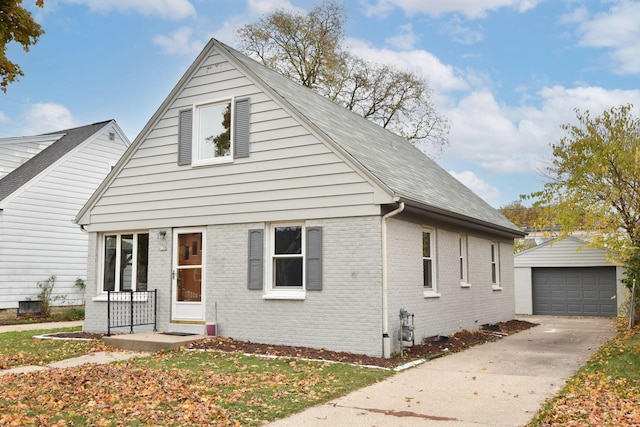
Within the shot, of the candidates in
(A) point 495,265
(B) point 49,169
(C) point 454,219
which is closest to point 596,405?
(C) point 454,219

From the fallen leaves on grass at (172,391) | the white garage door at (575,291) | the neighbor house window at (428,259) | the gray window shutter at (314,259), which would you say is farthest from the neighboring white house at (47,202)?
the white garage door at (575,291)

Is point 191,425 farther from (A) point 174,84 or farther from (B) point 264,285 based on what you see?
(A) point 174,84

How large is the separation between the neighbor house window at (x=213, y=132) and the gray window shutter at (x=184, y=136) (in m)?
0.17

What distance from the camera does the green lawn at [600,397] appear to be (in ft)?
21.3

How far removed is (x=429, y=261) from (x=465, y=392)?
560cm

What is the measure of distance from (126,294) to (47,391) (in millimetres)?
6719

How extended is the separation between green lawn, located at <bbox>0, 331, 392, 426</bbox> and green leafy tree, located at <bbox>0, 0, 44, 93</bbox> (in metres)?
4.54

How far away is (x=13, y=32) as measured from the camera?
8.73 m

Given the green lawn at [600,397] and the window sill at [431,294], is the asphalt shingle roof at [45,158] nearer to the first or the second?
the window sill at [431,294]

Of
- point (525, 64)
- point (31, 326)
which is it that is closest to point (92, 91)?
point (31, 326)

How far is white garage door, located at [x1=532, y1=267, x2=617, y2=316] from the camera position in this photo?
24.0m

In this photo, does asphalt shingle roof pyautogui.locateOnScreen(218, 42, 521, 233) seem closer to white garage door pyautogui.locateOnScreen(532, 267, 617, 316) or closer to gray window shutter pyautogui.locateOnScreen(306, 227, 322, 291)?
gray window shutter pyautogui.locateOnScreen(306, 227, 322, 291)

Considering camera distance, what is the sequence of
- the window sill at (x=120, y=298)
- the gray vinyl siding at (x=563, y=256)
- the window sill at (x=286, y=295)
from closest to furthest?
1. the window sill at (x=286, y=295)
2. the window sill at (x=120, y=298)
3. the gray vinyl siding at (x=563, y=256)

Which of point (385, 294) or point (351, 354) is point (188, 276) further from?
point (385, 294)
